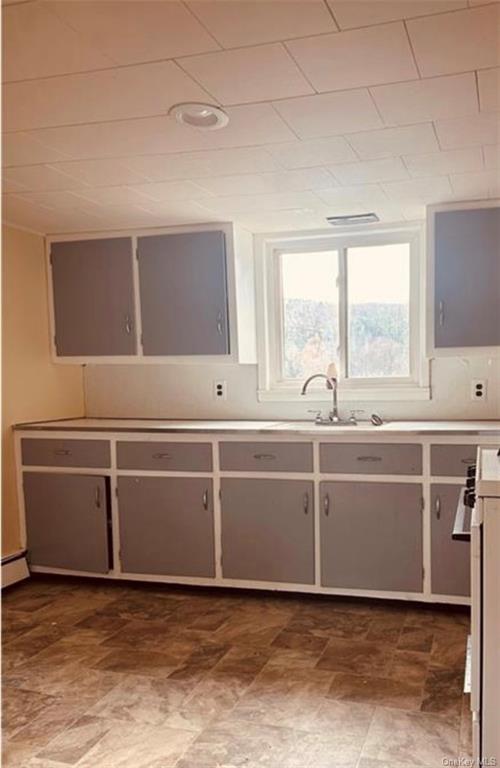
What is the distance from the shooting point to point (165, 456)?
3.59 m

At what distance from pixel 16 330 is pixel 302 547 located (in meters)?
2.11

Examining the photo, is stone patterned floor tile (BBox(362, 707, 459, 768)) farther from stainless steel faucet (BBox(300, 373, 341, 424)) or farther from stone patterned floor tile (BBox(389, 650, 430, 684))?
stainless steel faucet (BBox(300, 373, 341, 424))

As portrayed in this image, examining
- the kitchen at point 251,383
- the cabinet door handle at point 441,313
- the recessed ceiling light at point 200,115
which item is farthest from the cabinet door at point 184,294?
the recessed ceiling light at point 200,115

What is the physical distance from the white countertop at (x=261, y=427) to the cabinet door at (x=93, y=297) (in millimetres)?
462

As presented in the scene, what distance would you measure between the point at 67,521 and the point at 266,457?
4.24 ft

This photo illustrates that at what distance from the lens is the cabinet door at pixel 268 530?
11.0 ft

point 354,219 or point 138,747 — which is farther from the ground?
point 354,219

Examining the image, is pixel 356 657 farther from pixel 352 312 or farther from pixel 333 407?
pixel 352 312

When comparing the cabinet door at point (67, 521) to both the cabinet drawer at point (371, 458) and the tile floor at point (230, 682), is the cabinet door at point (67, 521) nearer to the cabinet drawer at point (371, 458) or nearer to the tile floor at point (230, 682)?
the tile floor at point (230, 682)

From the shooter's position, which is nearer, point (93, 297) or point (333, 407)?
point (333, 407)

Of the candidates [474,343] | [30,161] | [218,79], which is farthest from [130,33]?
[474,343]

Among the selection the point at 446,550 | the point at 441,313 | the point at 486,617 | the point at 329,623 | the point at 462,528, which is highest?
the point at 441,313

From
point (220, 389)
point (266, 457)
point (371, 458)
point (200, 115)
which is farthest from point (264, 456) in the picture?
point (200, 115)

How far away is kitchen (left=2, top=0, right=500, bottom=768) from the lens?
1716mm
